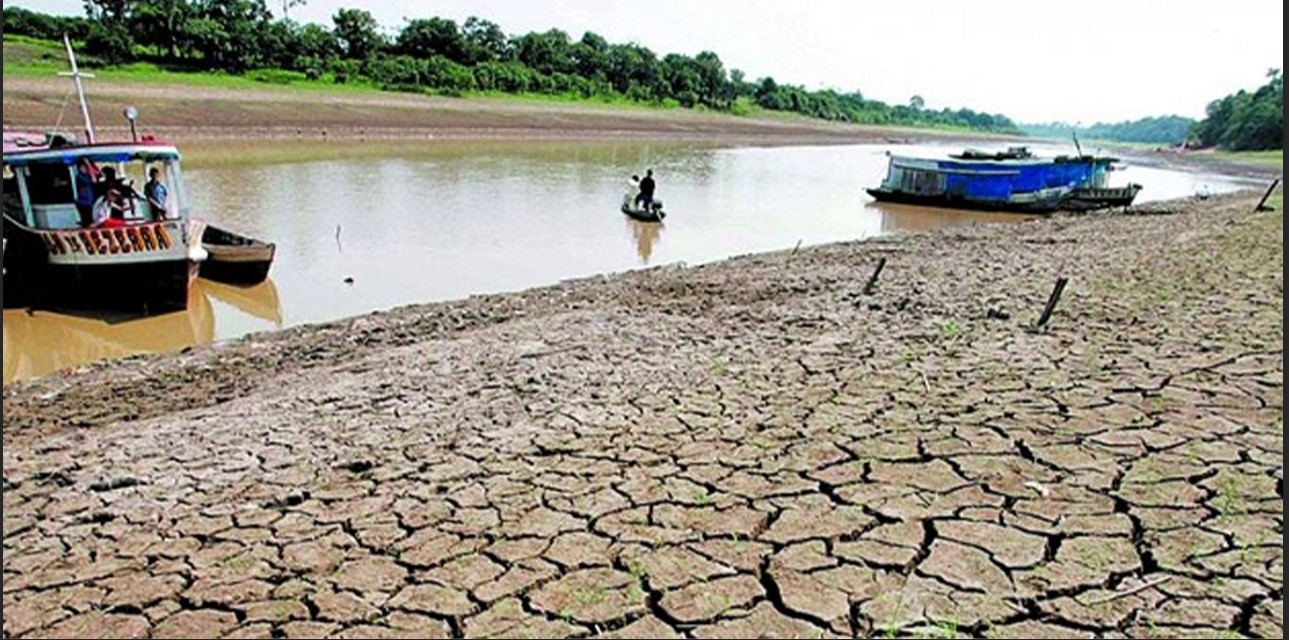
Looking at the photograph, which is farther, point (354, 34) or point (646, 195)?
point (354, 34)

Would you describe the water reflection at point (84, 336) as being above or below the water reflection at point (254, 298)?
below

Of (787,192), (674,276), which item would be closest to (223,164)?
(787,192)

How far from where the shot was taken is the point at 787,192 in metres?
30.5

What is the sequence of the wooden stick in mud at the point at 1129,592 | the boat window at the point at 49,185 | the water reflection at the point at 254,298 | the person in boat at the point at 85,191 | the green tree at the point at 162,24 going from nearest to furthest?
the wooden stick in mud at the point at 1129,592 < the boat window at the point at 49,185 < the person in boat at the point at 85,191 < the water reflection at the point at 254,298 < the green tree at the point at 162,24

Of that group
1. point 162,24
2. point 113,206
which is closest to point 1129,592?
point 113,206

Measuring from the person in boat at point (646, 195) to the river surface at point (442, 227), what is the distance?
433mm

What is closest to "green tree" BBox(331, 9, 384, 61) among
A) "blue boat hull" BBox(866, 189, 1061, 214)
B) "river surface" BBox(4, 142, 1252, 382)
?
"river surface" BBox(4, 142, 1252, 382)

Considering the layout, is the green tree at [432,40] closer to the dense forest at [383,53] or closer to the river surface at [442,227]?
the dense forest at [383,53]

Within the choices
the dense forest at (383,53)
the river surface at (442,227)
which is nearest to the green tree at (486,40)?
the dense forest at (383,53)

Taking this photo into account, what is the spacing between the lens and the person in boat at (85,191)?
11383 millimetres

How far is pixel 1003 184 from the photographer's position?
90.4 feet

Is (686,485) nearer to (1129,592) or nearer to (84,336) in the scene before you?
Answer: (1129,592)

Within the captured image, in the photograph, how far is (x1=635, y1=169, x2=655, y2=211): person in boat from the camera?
1942 centimetres

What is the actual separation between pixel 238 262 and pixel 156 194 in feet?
4.54
